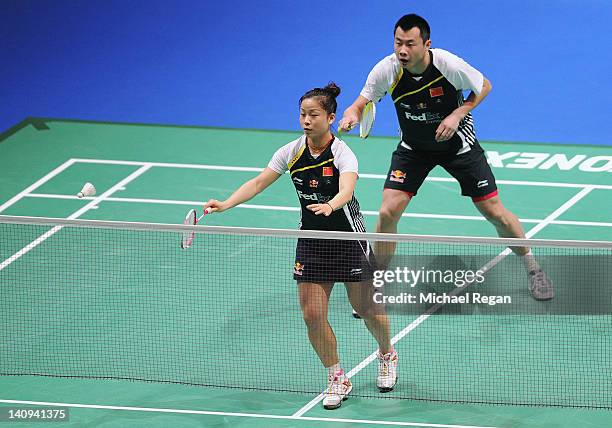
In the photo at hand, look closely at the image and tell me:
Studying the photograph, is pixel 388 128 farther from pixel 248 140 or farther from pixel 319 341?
pixel 319 341

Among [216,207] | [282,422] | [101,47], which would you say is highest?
[101,47]

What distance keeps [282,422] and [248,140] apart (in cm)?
666

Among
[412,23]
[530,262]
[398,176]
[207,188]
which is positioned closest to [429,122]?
[398,176]

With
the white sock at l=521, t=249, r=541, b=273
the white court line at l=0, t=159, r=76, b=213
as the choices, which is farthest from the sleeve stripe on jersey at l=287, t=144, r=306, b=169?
the white court line at l=0, t=159, r=76, b=213

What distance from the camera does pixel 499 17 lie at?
18.8 metres

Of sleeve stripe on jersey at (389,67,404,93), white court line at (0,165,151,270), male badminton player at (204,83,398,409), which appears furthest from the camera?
white court line at (0,165,151,270)

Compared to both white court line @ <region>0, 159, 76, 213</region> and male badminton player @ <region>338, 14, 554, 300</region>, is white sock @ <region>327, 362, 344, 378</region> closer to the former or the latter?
male badminton player @ <region>338, 14, 554, 300</region>

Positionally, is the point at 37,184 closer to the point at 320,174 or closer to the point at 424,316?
the point at 424,316

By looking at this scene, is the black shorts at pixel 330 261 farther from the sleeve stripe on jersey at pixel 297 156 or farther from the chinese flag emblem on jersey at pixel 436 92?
the chinese flag emblem on jersey at pixel 436 92

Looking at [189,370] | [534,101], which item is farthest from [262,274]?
[534,101]

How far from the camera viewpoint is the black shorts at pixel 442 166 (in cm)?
1118

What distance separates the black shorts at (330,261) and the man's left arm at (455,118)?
149 centimetres

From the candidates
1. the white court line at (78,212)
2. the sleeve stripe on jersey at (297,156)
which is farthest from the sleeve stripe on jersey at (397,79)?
the white court line at (78,212)

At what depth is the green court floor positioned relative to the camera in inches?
394
